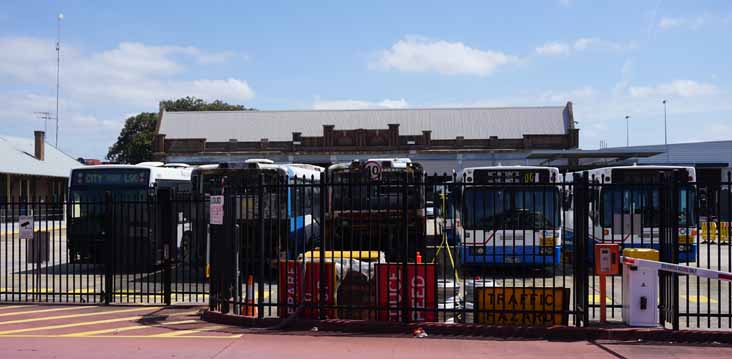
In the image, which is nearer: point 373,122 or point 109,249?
point 109,249

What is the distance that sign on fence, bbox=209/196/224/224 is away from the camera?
1112 cm

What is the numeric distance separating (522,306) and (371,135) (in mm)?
45823

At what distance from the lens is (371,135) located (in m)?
55.7

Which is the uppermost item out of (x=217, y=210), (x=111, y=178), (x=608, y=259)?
(x=111, y=178)

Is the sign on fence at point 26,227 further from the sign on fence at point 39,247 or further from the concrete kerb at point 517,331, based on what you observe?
the concrete kerb at point 517,331

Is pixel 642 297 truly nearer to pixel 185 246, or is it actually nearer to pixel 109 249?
pixel 109 249

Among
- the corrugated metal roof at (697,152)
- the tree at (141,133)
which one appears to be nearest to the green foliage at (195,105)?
the tree at (141,133)

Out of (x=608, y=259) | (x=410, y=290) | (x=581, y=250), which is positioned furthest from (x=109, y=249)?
(x=608, y=259)

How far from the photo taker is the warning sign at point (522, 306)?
10109 millimetres

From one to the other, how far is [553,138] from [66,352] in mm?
50120

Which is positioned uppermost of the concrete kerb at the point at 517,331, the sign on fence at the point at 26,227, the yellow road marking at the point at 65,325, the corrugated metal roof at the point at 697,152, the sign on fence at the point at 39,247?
the corrugated metal roof at the point at 697,152

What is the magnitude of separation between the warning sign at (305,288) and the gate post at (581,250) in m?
3.48

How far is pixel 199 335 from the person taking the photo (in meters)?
10.0

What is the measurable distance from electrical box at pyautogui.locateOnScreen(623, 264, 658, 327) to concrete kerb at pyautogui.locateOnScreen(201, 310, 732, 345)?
0.26 meters
